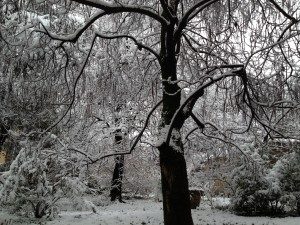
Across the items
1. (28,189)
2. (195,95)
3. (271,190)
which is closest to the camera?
(195,95)

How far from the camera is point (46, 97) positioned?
21.6 feet

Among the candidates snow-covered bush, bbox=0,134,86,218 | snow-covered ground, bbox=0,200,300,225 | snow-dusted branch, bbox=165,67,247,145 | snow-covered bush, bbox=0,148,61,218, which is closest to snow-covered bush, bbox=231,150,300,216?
snow-covered ground, bbox=0,200,300,225

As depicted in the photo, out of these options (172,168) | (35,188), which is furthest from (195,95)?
(35,188)

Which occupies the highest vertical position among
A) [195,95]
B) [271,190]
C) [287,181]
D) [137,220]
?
[195,95]

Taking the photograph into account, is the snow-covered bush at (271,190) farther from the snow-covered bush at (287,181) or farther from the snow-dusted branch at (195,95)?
the snow-dusted branch at (195,95)

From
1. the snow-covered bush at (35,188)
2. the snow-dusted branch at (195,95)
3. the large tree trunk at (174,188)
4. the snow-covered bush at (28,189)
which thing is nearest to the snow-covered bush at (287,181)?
the snow-covered bush at (35,188)

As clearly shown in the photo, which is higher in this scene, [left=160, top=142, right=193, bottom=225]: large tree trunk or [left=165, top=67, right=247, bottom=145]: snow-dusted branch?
[left=165, top=67, right=247, bottom=145]: snow-dusted branch

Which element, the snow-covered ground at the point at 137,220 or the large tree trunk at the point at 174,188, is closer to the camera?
the large tree trunk at the point at 174,188

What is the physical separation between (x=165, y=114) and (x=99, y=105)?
235cm

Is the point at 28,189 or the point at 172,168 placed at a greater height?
the point at 172,168

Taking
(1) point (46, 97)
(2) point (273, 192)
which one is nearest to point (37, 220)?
(1) point (46, 97)

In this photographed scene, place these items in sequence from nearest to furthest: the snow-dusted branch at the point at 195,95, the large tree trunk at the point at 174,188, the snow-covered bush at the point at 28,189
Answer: the snow-dusted branch at the point at 195,95
the large tree trunk at the point at 174,188
the snow-covered bush at the point at 28,189

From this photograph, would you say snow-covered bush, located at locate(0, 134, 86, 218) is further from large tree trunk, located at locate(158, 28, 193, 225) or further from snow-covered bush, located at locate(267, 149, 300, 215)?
snow-covered bush, located at locate(267, 149, 300, 215)

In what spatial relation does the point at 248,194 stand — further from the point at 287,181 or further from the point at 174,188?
the point at 174,188
